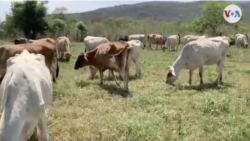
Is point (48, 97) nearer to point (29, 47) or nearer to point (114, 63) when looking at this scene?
point (29, 47)

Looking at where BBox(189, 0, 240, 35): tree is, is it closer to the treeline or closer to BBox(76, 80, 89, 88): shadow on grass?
the treeline

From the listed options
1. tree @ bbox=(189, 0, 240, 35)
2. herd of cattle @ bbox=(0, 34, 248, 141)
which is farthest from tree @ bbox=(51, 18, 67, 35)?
herd of cattle @ bbox=(0, 34, 248, 141)

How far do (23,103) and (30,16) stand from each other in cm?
3322

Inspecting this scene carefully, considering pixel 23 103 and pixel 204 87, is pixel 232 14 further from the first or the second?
pixel 23 103

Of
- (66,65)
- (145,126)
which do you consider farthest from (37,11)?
(145,126)

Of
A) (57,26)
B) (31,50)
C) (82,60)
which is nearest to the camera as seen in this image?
(31,50)

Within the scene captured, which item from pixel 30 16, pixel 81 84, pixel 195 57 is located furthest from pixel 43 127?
pixel 30 16

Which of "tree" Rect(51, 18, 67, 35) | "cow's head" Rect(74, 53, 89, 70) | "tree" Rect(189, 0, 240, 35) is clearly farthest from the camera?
"tree" Rect(189, 0, 240, 35)

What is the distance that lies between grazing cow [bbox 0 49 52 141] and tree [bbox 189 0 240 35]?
3787 cm

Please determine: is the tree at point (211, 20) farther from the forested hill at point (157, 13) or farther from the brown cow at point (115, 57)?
the forested hill at point (157, 13)

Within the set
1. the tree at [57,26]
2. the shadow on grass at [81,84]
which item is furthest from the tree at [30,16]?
the shadow on grass at [81,84]

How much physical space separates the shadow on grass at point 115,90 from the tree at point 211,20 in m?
31.3

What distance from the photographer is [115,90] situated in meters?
11.9

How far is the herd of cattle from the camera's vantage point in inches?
194
